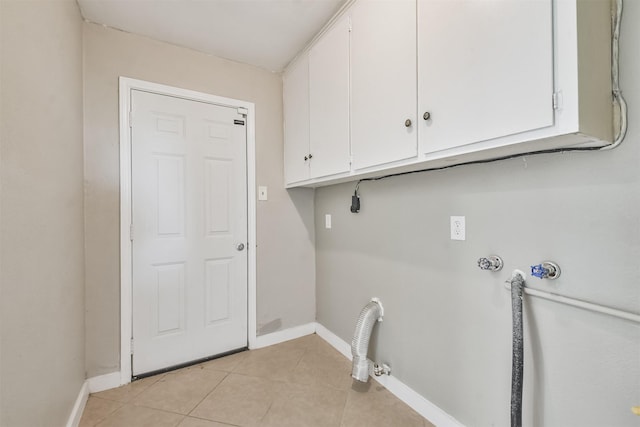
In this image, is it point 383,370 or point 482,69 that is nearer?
point 482,69

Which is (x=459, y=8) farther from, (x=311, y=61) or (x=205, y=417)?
(x=205, y=417)

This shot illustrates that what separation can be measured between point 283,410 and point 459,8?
2.16 m

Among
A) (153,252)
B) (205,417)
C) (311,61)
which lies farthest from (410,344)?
(311,61)

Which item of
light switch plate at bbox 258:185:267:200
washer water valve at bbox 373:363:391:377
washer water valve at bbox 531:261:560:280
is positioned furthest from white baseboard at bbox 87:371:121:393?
washer water valve at bbox 531:261:560:280

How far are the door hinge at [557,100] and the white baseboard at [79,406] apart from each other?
2476mm

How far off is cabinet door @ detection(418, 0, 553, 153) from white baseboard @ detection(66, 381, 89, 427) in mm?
2245

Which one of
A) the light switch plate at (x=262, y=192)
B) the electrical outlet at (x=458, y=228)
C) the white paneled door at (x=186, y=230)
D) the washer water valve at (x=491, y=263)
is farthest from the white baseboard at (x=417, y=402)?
the light switch plate at (x=262, y=192)

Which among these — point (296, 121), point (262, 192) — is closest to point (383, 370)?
point (262, 192)

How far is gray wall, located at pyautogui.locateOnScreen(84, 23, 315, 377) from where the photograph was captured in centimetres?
179

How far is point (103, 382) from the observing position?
5.89 feet

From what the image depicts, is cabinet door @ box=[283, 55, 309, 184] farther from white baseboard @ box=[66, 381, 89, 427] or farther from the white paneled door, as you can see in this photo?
white baseboard @ box=[66, 381, 89, 427]

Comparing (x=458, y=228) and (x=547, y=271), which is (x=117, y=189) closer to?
(x=458, y=228)

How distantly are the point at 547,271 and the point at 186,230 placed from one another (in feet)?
7.11

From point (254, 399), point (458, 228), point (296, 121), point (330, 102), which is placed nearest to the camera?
point (458, 228)
